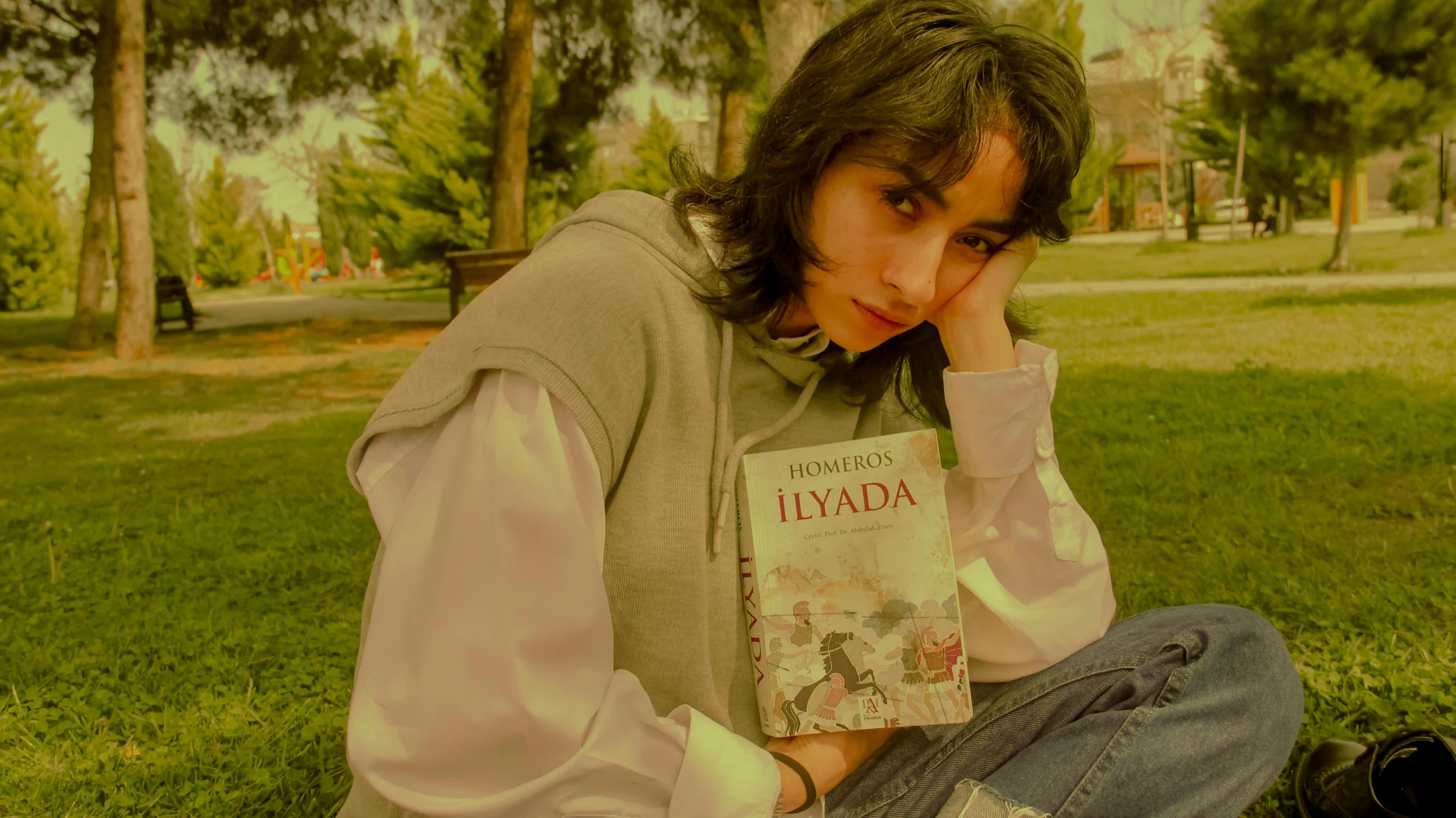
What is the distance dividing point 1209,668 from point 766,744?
0.64 metres

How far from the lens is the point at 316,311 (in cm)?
A: 1695

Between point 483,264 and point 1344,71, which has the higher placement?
point 1344,71

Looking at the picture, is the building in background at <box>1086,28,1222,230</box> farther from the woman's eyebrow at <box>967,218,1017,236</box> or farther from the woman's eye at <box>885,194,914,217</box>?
the woman's eye at <box>885,194,914,217</box>

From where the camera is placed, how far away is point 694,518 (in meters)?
1.38

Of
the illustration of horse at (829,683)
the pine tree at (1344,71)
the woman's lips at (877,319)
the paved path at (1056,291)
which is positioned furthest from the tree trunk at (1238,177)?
the illustration of horse at (829,683)

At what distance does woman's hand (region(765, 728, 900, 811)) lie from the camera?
1.52m

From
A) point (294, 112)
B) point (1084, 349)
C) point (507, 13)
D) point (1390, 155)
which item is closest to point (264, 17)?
point (294, 112)

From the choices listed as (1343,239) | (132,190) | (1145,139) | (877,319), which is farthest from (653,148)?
(877,319)

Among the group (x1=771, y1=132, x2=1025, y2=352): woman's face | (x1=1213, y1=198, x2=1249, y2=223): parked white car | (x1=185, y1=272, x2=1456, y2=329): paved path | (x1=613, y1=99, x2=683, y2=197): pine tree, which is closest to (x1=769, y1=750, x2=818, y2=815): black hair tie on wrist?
(x1=771, y1=132, x2=1025, y2=352): woman's face

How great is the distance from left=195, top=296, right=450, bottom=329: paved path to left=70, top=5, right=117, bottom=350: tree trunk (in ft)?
7.74

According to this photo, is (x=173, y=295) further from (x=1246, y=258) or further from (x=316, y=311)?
(x=1246, y=258)

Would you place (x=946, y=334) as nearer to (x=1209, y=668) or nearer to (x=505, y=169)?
(x=1209, y=668)

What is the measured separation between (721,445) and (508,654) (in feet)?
1.35

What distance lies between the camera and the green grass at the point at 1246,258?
1372cm
